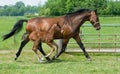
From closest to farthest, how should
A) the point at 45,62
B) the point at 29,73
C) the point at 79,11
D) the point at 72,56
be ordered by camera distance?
the point at 29,73, the point at 45,62, the point at 79,11, the point at 72,56

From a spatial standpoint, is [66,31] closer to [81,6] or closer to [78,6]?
[81,6]

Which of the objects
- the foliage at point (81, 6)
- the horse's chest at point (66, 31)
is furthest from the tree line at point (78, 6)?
the horse's chest at point (66, 31)

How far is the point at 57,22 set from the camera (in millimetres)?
11992

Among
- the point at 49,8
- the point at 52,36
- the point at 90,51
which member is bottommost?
the point at 49,8

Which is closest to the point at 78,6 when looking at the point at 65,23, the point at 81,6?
the point at 81,6

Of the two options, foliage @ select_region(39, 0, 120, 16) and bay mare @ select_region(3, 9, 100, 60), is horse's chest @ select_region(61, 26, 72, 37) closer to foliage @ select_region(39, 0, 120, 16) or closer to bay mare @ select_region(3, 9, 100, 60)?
bay mare @ select_region(3, 9, 100, 60)

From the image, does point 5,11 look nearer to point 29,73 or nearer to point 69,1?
point 69,1

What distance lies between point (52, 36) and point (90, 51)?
367cm

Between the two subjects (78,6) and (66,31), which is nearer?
(66,31)

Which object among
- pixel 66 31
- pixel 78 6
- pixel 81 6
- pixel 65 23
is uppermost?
pixel 65 23

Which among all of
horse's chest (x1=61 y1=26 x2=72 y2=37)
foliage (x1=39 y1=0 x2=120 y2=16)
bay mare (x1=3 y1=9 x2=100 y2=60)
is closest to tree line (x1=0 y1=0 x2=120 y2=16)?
foliage (x1=39 y1=0 x2=120 y2=16)

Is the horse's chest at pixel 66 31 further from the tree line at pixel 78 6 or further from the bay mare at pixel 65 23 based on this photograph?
the tree line at pixel 78 6

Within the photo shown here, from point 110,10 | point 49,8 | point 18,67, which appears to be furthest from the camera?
point 49,8

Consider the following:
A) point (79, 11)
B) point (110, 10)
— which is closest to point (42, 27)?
point (79, 11)
